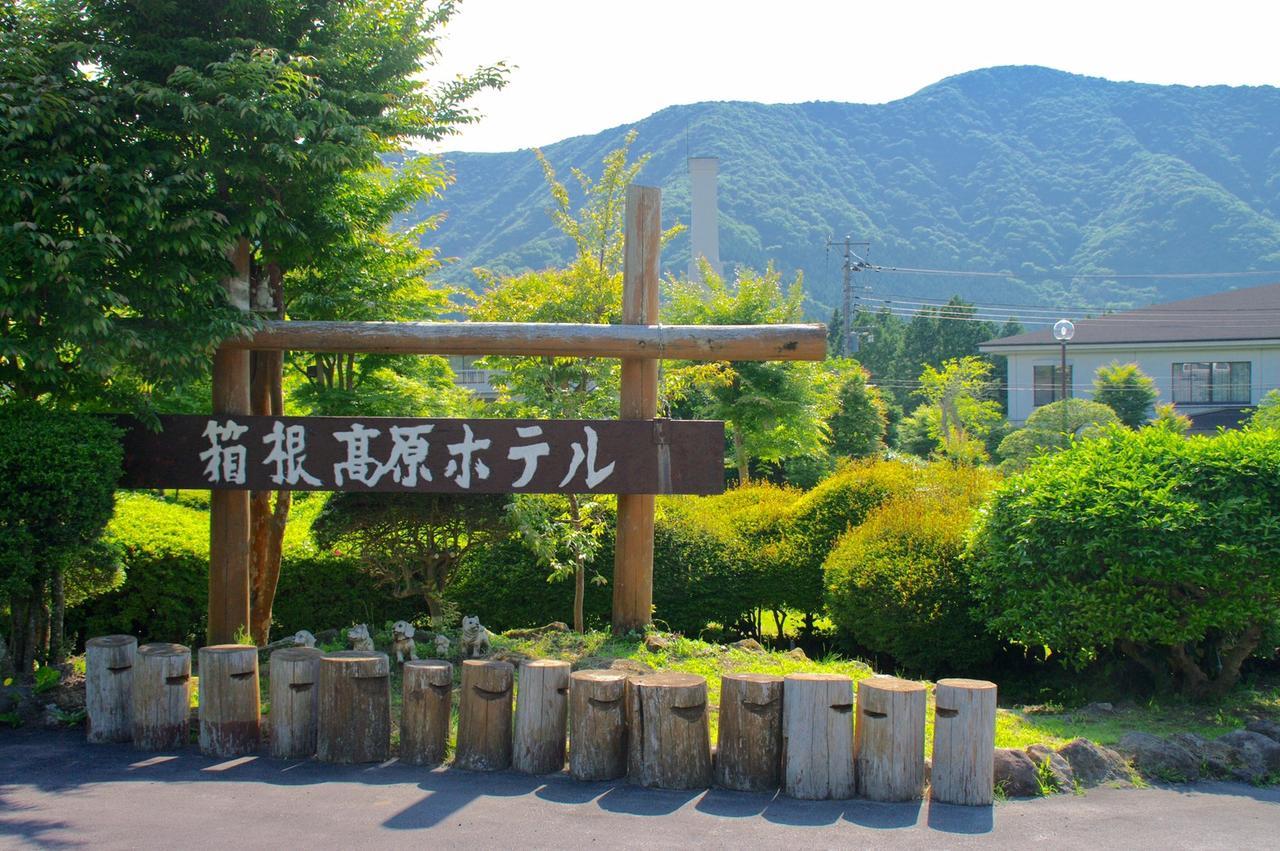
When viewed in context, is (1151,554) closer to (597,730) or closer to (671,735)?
(671,735)

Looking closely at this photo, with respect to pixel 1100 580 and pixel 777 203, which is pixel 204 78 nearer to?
pixel 1100 580

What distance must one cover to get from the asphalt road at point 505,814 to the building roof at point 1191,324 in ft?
109

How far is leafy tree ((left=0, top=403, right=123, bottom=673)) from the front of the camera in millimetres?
6215

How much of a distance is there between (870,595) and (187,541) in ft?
20.1

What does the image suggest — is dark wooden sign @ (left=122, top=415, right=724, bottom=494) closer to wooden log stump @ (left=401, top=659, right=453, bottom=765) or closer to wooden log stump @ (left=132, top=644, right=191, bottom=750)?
wooden log stump @ (left=132, top=644, right=191, bottom=750)

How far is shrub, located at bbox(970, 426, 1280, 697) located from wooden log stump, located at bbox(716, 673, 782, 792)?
9.75 ft

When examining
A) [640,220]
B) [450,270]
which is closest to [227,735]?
[640,220]

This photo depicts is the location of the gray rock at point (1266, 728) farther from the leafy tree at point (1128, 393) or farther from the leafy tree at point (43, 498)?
the leafy tree at point (1128, 393)

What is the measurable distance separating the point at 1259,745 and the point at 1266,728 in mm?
460

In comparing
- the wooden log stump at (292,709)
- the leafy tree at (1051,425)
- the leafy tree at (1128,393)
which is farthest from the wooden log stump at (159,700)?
the leafy tree at (1128,393)

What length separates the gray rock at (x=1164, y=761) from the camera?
547 centimetres

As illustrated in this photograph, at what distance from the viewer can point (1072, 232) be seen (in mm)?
119375

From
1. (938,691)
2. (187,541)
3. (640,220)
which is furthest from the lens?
(187,541)

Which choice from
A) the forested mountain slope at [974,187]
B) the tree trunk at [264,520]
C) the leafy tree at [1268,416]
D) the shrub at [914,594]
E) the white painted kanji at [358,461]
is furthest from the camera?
the forested mountain slope at [974,187]
